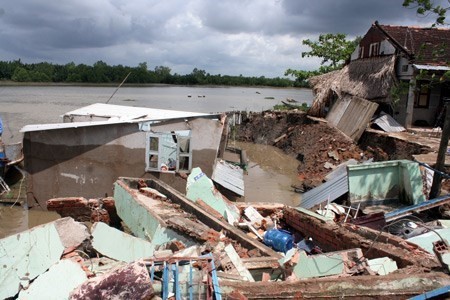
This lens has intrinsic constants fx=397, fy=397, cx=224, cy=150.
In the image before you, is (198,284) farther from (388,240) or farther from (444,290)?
(388,240)

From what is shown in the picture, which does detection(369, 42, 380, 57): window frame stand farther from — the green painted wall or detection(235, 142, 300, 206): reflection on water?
the green painted wall

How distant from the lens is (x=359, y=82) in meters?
19.2

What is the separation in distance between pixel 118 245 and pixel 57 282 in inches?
56.3

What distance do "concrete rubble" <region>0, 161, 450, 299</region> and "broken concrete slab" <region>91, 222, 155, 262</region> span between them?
0.01m

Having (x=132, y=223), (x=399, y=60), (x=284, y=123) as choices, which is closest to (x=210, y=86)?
(x=284, y=123)

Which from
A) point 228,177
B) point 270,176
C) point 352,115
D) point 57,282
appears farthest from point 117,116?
point 352,115

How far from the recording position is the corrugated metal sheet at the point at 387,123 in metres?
16.4

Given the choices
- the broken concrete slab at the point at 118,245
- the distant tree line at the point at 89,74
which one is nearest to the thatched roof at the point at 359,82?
the broken concrete slab at the point at 118,245

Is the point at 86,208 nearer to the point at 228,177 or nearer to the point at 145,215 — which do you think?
the point at 145,215

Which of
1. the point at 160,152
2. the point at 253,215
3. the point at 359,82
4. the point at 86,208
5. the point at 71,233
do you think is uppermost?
the point at 359,82

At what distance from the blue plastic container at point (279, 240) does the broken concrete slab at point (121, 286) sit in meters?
3.01

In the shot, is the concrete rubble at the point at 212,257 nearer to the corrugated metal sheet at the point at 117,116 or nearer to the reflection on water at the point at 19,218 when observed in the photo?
the corrugated metal sheet at the point at 117,116

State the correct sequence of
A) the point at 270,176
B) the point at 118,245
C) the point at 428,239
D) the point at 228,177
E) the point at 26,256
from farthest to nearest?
the point at 270,176
the point at 228,177
the point at 428,239
the point at 118,245
the point at 26,256

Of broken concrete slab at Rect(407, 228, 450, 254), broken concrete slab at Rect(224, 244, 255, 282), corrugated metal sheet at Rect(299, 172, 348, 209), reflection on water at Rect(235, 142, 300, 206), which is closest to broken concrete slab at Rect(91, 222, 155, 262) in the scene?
broken concrete slab at Rect(224, 244, 255, 282)
